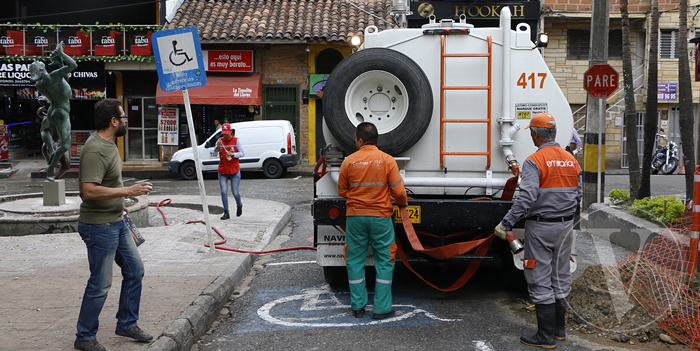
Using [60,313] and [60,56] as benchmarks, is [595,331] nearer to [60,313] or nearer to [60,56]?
[60,313]

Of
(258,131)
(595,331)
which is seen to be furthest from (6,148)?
(595,331)

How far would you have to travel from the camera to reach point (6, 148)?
2308 cm

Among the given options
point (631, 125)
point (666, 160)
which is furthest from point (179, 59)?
point (666, 160)

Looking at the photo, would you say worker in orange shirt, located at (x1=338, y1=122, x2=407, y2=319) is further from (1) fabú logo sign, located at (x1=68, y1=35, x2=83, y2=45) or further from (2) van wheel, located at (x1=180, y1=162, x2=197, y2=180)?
(1) fabú logo sign, located at (x1=68, y1=35, x2=83, y2=45)

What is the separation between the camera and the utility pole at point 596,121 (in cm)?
1119

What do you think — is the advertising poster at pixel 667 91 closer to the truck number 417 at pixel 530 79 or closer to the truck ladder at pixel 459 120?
the truck number 417 at pixel 530 79

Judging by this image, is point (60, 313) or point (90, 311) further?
point (60, 313)

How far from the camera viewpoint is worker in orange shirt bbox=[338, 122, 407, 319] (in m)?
5.44

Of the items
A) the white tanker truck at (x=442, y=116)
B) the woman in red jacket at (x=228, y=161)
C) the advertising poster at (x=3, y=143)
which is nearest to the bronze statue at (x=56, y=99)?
the woman in red jacket at (x=228, y=161)

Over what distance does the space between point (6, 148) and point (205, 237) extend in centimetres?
1744

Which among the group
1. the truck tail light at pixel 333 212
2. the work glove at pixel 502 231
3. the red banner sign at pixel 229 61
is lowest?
the work glove at pixel 502 231

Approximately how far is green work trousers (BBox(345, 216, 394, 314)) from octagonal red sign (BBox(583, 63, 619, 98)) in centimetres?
676

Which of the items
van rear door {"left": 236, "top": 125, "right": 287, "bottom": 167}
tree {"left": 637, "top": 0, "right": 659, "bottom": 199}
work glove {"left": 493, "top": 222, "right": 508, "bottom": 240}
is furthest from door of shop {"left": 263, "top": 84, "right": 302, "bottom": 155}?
work glove {"left": 493, "top": 222, "right": 508, "bottom": 240}

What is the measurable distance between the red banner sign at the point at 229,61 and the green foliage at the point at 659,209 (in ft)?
54.1
